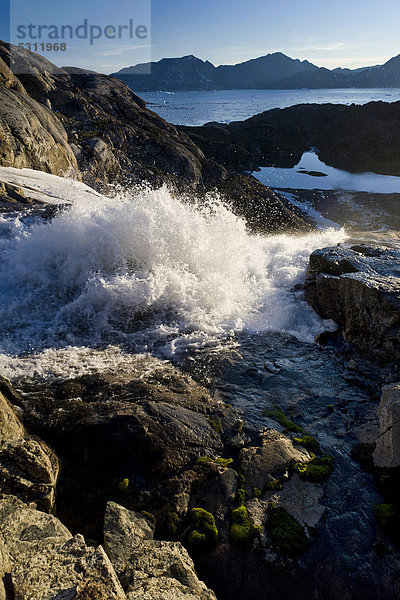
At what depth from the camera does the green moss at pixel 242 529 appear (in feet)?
17.0

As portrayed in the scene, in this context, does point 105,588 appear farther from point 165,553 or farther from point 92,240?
point 92,240

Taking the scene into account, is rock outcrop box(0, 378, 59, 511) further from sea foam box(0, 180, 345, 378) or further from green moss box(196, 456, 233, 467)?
sea foam box(0, 180, 345, 378)

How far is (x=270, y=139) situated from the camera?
6725 cm

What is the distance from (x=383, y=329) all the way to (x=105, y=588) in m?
9.35

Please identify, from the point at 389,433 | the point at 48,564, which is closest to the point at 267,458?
the point at 389,433

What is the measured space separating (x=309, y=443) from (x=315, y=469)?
724mm

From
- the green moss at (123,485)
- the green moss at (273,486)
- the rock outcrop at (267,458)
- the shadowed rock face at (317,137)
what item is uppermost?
the shadowed rock face at (317,137)

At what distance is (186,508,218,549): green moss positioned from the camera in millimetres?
5156

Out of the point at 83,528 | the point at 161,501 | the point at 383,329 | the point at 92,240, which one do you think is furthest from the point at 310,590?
the point at 92,240

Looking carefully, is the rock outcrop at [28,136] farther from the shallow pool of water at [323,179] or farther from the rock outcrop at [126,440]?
the shallow pool of water at [323,179]

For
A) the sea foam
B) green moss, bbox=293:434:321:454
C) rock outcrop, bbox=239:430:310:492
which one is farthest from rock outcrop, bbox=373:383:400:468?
the sea foam

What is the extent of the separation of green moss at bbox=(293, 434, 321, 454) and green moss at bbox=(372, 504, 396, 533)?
1.35 m

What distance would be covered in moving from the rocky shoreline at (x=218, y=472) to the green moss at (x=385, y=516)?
2cm

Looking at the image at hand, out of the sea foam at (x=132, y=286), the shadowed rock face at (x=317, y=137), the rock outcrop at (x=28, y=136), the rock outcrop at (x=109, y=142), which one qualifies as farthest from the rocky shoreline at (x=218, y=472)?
the shadowed rock face at (x=317, y=137)
